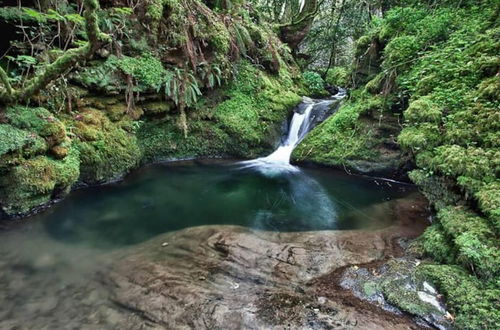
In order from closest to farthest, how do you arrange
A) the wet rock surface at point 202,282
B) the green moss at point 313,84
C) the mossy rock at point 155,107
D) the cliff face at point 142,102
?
the wet rock surface at point 202,282, the cliff face at point 142,102, the mossy rock at point 155,107, the green moss at point 313,84

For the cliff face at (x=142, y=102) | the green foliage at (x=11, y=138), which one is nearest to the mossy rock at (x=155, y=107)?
the cliff face at (x=142, y=102)

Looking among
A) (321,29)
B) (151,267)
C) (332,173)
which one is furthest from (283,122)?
(321,29)

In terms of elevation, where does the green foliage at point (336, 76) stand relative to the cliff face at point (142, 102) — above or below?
above

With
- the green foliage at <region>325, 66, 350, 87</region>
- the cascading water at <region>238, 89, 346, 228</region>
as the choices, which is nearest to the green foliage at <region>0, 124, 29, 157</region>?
the cascading water at <region>238, 89, 346, 228</region>

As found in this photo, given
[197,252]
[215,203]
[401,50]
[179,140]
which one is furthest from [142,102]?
[401,50]

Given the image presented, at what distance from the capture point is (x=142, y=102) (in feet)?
29.9

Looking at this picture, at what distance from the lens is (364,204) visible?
720 centimetres

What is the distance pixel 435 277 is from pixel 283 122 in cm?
818

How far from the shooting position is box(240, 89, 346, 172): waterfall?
10203 mm

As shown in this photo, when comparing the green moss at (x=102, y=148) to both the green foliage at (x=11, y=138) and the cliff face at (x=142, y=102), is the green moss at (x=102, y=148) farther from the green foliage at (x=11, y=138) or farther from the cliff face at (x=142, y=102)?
the green foliage at (x=11, y=138)

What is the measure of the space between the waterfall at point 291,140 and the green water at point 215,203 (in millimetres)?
616

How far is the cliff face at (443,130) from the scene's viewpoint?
3822 mm

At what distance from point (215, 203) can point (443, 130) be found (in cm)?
477

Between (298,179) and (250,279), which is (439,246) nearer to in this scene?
(250,279)
